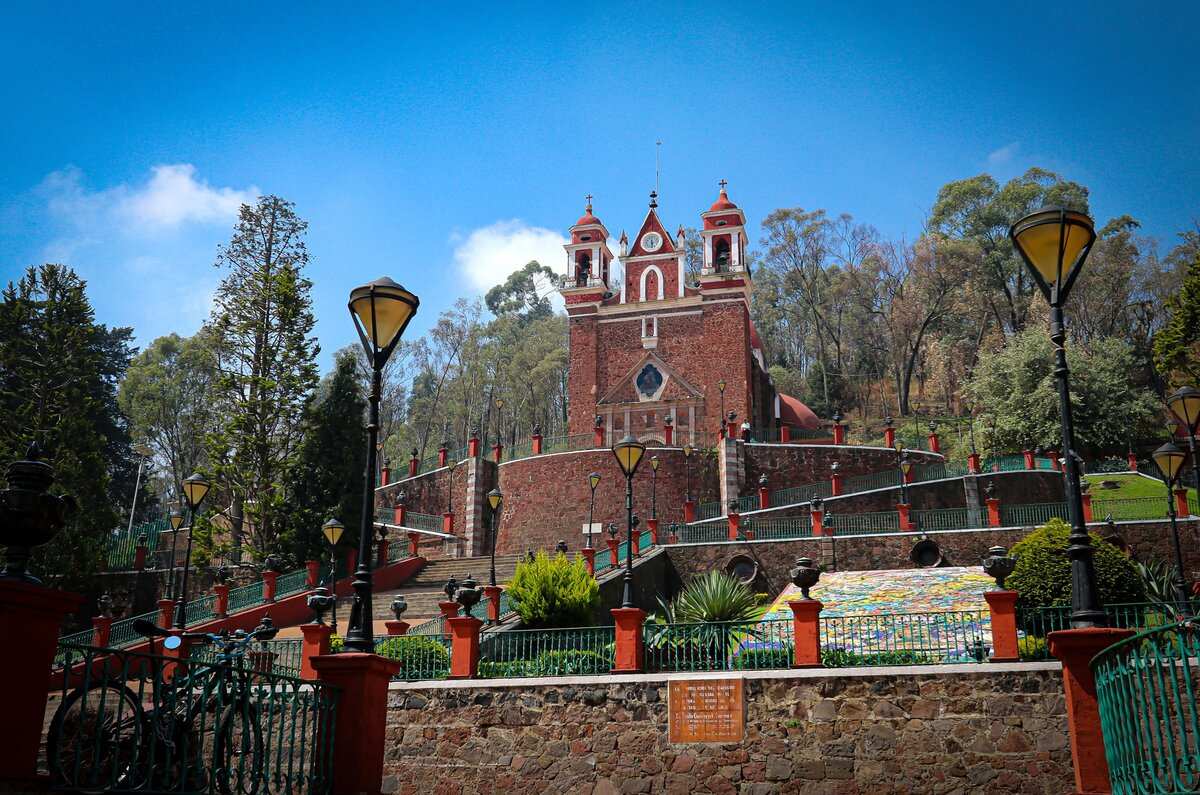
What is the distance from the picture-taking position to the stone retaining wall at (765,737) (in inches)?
503

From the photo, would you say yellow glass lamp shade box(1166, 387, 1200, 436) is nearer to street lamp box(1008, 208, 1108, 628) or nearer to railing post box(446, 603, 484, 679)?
street lamp box(1008, 208, 1108, 628)

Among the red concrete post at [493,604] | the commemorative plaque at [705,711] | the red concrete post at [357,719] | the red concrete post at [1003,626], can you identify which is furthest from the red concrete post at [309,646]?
the red concrete post at [1003,626]

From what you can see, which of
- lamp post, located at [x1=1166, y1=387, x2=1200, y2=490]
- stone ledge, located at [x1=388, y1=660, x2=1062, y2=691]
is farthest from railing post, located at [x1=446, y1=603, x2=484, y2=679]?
lamp post, located at [x1=1166, y1=387, x2=1200, y2=490]

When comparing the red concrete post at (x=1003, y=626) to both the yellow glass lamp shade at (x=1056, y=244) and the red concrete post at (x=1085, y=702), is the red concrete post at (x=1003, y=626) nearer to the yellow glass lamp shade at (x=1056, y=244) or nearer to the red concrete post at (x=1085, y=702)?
the yellow glass lamp shade at (x=1056, y=244)

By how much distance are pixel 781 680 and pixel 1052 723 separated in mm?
3474

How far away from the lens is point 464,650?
1502 cm

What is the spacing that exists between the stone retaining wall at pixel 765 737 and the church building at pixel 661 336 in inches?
1006

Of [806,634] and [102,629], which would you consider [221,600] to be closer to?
[102,629]

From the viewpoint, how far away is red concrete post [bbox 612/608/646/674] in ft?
47.6

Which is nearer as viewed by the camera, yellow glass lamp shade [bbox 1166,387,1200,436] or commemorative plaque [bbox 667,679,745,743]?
yellow glass lamp shade [bbox 1166,387,1200,436]

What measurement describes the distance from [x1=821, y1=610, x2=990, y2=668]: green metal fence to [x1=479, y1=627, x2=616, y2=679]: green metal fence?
3429mm

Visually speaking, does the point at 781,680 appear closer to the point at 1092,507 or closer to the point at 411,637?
the point at 411,637

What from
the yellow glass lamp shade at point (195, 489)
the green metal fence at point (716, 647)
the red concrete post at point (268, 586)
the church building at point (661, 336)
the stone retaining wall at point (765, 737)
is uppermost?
the church building at point (661, 336)

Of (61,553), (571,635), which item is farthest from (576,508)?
(571,635)
